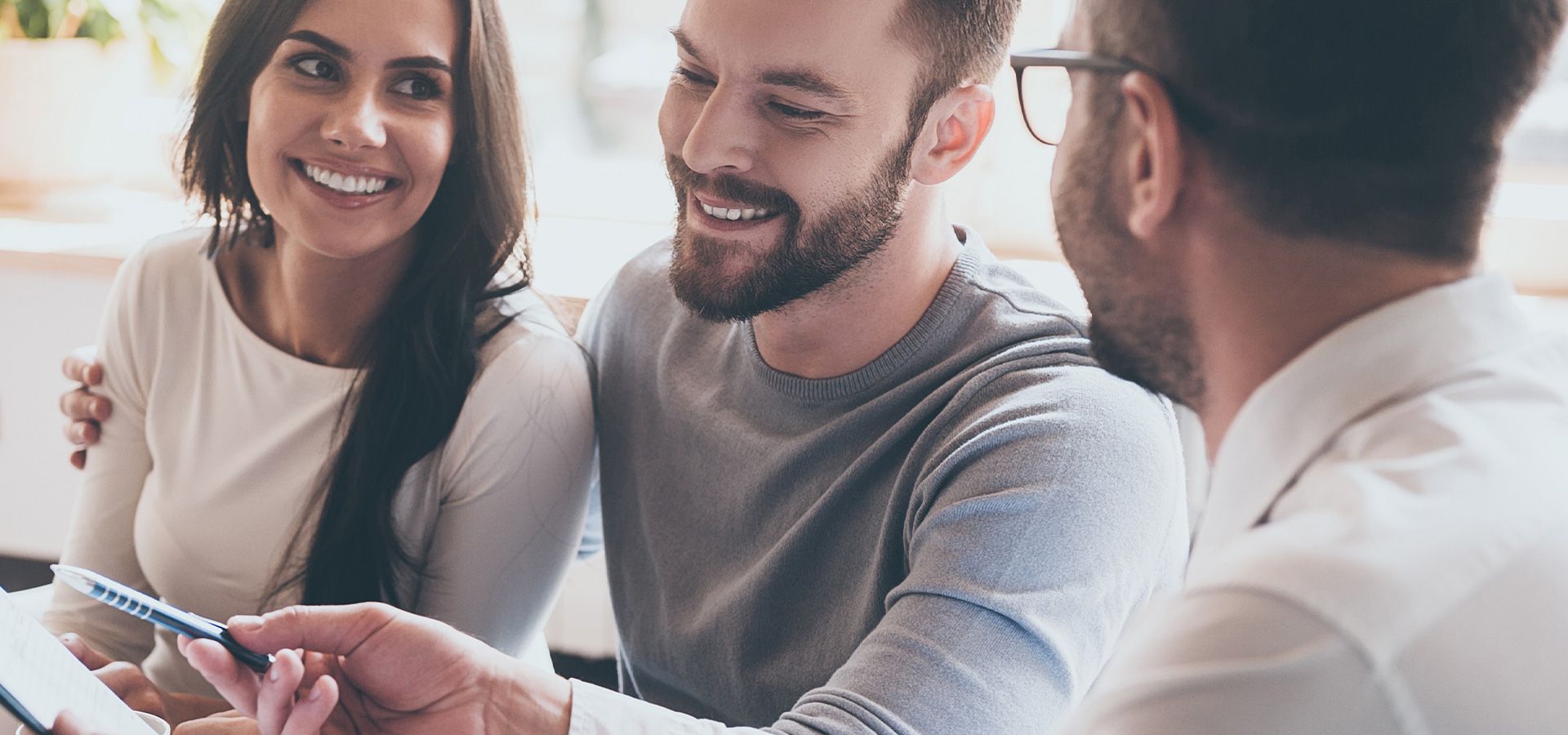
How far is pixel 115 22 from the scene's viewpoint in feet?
8.64

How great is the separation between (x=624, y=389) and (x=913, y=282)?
365mm

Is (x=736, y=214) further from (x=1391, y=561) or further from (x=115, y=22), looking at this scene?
(x=115, y=22)

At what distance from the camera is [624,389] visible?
148 cm

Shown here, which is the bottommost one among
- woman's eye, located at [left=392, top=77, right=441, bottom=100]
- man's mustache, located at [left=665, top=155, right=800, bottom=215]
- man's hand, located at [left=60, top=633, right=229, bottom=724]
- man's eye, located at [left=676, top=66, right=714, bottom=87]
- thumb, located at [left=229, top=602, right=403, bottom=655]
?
man's hand, located at [left=60, top=633, right=229, bottom=724]

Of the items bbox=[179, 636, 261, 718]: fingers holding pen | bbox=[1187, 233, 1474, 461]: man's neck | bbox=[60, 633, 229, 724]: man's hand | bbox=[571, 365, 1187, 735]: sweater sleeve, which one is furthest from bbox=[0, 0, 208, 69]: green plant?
bbox=[1187, 233, 1474, 461]: man's neck

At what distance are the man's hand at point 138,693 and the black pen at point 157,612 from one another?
0.31 m

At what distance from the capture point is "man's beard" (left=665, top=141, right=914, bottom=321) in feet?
4.16

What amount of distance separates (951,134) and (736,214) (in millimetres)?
220

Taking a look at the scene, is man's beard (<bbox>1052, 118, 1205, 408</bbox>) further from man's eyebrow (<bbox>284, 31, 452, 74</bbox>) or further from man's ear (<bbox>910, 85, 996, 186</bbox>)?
man's eyebrow (<bbox>284, 31, 452, 74</bbox>)

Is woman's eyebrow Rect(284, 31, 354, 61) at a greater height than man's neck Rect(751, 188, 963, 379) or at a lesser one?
greater

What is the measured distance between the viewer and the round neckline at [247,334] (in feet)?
5.01

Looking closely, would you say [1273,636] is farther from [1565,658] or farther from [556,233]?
[556,233]

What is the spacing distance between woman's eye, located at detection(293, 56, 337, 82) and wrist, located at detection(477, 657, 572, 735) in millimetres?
737

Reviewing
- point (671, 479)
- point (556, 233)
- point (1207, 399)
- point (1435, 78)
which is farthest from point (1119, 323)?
point (556, 233)
